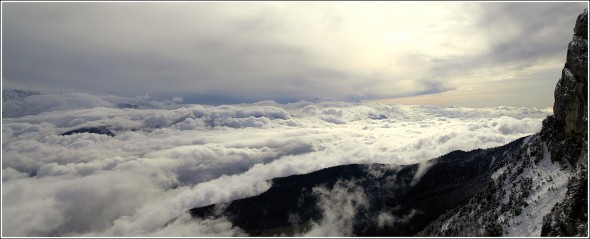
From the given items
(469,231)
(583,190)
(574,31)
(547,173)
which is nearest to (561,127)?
(547,173)

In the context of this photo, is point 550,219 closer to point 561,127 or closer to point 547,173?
point 547,173

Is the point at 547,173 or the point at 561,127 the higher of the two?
the point at 561,127

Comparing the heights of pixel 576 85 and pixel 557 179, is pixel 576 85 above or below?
above

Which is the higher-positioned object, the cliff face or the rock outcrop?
the rock outcrop

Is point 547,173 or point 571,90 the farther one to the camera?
point 547,173

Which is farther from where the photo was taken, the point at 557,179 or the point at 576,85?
the point at 557,179

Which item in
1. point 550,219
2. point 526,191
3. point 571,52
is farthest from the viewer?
point 526,191

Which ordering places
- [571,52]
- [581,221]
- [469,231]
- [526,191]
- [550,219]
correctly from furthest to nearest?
[469,231]
[526,191]
[571,52]
[550,219]
[581,221]

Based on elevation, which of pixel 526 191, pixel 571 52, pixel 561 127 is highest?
pixel 571 52

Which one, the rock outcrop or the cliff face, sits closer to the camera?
the cliff face

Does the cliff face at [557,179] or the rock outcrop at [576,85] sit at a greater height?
the rock outcrop at [576,85]

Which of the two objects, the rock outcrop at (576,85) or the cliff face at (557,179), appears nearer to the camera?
the cliff face at (557,179)
